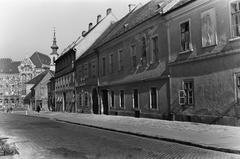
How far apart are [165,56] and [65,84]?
2944 centimetres

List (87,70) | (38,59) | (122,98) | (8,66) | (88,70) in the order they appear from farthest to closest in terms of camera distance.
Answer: (8,66), (38,59), (87,70), (88,70), (122,98)

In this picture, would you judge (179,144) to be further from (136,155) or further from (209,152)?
(136,155)

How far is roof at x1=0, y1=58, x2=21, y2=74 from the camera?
375ft

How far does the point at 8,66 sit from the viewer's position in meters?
116

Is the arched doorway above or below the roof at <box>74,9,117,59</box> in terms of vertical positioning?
below

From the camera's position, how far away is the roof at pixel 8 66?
11444cm

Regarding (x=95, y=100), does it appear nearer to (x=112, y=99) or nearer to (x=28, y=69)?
(x=112, y=99)

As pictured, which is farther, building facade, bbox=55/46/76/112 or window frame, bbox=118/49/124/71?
building facade, bbox=55/46/76/112

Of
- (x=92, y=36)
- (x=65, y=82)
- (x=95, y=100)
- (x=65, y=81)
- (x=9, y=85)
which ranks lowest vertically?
(x=95, y=100)

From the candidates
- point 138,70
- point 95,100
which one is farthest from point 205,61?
point 95,100

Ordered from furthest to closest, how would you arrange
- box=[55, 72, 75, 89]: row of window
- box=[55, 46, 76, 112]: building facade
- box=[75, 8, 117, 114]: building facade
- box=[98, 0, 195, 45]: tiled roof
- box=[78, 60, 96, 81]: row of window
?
box=[55, 72, 75, 89]: row of window, box=[55, 46, 76, 112]: building facade, box=[78, 60, 96, 81]: row of window, box=[75, 8, 117, 114]: building facade, box=[98, 0, 195, 45]: tiled roof

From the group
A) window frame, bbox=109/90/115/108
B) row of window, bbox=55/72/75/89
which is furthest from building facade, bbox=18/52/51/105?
window frame, bbox=109/90/115/108

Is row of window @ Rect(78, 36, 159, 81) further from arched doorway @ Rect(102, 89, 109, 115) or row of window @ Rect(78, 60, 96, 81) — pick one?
arched doorway @ Rect(102, 89, 109, 115)

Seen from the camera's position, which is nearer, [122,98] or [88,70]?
[122,98]
